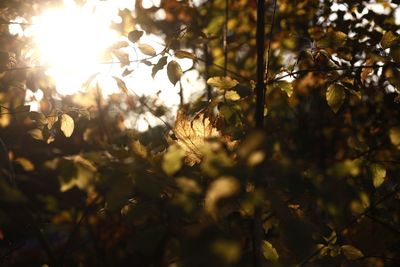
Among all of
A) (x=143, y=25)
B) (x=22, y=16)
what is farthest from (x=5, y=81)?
(x=143, y=25)

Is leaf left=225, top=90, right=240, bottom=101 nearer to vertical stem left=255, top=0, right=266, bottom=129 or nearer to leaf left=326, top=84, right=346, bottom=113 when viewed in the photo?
vertical stem left=255, top=0, right=266, bottom=129

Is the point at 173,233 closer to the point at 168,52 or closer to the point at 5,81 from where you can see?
the point at 168,52

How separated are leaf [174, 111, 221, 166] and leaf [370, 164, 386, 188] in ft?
2.20

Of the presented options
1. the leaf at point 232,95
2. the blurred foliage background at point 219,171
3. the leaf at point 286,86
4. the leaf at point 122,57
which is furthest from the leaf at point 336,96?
the leaf at point 122,57

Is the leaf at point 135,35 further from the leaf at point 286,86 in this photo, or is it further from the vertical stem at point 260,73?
the leaf at point 286,86

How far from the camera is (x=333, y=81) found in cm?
176

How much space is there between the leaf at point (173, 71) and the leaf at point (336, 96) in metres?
0.65

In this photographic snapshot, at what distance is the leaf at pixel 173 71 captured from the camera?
63.7 inches

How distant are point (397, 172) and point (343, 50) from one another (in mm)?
872

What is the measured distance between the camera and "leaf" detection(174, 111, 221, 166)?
1495 millimetres

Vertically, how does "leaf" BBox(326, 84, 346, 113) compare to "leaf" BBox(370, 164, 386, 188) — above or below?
above

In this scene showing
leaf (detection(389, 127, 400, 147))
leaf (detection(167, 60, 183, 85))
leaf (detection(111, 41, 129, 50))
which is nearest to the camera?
leaf (detection(389, 127, 400, 147))

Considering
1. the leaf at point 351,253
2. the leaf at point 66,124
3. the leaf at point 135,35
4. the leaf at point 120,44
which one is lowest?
the leaf at point 351,253

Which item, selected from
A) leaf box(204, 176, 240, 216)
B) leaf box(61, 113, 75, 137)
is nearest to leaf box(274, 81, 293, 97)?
leaf box(61, 113, 75, 137)
